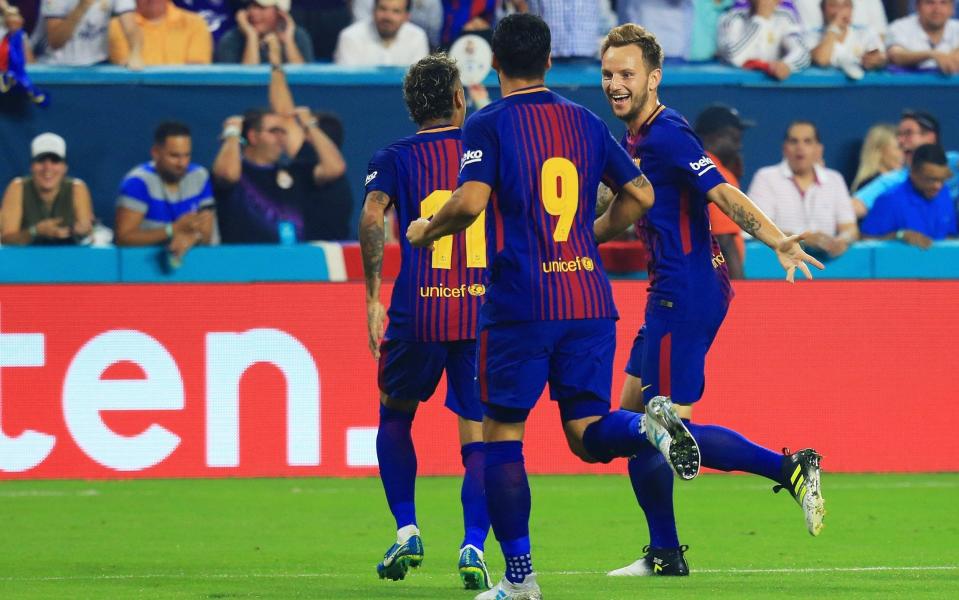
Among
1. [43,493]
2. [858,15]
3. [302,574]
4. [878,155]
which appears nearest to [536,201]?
[302,574]

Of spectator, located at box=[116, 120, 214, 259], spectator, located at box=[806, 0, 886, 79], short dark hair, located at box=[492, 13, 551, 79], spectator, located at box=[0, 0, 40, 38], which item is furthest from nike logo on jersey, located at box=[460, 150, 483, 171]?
spectator, located at box=[806, 0, 886, 79]

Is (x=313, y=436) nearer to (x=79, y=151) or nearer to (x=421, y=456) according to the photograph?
(x=421, y=456)

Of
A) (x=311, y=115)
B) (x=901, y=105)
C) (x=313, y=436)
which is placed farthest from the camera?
(x=901, y=105)

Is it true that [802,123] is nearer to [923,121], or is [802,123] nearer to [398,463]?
[923,121]

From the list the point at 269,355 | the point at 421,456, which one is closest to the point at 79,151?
the point at 269,355

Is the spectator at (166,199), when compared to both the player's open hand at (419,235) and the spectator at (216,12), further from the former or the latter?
the player's open hand at (419,235)

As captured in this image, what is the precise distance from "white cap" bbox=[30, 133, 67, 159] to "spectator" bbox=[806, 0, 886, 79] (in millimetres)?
6322

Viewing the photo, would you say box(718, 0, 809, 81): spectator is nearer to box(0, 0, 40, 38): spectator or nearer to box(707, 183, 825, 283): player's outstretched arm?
box(0, 0, 40, 38): spectator

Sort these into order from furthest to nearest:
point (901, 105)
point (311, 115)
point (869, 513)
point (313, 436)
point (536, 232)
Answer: point (901, 105) < point (311, 115) < point (313, 436) < point (869, 513) < point (536, 232)

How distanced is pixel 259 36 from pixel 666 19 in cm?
345

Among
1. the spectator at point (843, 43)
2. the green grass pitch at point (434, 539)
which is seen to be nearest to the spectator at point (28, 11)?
the green grass pitch at point (434, 539)

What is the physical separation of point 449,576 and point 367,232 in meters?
1.48

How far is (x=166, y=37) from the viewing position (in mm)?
13367

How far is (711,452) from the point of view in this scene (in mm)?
6035
